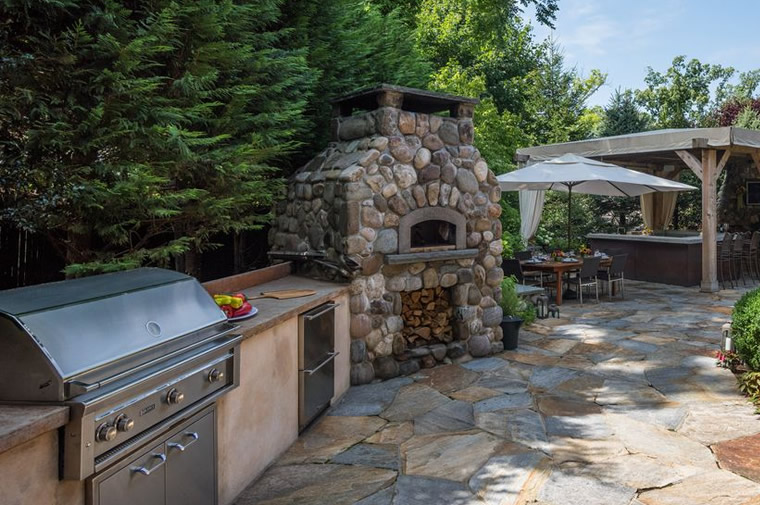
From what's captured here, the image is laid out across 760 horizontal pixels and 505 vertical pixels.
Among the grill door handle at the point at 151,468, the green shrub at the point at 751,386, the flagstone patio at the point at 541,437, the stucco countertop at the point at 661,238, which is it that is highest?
the stucco countertop at the point at 661,238

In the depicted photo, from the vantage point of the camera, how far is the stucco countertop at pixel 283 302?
327 cm

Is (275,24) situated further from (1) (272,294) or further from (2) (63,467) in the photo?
(2) (63,467)

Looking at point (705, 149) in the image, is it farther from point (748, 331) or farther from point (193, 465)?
point (193, 465)

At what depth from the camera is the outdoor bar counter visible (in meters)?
10.4

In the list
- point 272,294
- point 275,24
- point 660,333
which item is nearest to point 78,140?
point 272,294

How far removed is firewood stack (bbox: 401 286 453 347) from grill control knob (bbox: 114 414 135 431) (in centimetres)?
373

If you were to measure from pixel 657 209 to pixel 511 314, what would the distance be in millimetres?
8857

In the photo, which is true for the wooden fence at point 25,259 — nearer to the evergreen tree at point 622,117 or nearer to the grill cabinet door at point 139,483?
the grill cabinet door at point 139,483

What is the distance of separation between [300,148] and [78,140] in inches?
117

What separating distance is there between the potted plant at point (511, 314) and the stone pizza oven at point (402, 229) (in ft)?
0.47

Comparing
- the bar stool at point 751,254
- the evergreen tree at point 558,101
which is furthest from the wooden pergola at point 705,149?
the evergreen tree at point 558,101

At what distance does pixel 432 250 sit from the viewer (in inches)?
216

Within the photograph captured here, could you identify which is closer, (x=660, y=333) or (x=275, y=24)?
(x=275, y=24)

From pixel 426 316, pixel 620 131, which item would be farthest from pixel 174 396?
pixel 620 131
